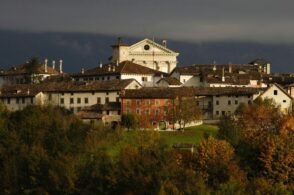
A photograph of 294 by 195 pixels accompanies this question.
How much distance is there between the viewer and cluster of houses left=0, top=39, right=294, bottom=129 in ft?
317

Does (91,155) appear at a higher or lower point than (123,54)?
lower

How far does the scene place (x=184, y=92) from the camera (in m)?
99.1

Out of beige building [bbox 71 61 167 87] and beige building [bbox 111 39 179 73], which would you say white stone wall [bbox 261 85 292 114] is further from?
beige building [bbox 111 39 179 73]

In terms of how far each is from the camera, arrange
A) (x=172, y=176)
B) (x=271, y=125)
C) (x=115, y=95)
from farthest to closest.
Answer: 1. (x=115, y=95)
2. (x=271, y=125)
3. (x=172, y=176)

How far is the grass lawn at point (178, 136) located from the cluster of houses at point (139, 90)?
4.08 meters

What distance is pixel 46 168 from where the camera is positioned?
60.8 m

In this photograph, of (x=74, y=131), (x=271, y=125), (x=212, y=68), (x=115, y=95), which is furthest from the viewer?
(x=212, y=68)

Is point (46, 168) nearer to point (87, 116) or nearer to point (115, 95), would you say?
point (87, 116)

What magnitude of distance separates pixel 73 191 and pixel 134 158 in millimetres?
4345

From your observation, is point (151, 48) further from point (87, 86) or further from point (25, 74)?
point (87, 86)

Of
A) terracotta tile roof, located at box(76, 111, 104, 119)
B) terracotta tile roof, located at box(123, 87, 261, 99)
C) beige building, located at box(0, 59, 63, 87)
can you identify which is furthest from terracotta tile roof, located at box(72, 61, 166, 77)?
terracotta tile roof, located at box(76, 111, 104, 119)

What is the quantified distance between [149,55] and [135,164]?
74415mm

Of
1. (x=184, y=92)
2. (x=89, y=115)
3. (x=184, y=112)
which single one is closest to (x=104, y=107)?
(x=89, y=115)

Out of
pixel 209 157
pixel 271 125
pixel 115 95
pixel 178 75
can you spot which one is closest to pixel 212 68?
pixel 178 75
